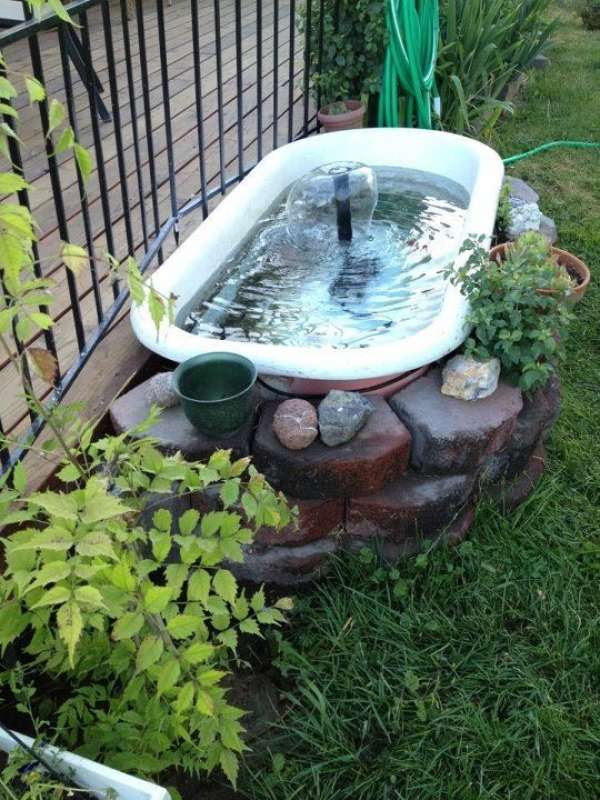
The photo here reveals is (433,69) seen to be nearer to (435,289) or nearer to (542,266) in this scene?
(435,289)

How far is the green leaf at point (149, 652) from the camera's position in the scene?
1114 millimetres

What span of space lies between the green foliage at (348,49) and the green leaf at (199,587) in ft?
9.75

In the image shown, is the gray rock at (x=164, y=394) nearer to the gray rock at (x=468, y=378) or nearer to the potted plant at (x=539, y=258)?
the gray rock at (x=468, y=378)

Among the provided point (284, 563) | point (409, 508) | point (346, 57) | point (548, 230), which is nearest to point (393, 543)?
point (409, 508)

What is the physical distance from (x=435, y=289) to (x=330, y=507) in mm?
948

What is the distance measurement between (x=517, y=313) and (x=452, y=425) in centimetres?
36

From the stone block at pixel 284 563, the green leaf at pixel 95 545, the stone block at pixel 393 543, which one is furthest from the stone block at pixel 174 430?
the green leaf at pixel 95 545

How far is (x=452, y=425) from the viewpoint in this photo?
1.88 meters

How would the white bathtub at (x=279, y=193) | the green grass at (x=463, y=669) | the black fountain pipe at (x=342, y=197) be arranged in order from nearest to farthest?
the green grass at (x=463, y=669)
the white bathtub at (x=279, y=193)
the black fountain pipe at (x=342, y=197)

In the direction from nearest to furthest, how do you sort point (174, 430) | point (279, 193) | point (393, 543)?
point (174, 430)
point (393, 543)
point (279, 193)

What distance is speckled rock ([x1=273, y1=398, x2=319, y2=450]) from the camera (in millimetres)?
1783

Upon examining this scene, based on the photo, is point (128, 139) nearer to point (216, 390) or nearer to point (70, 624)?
point (216, 390)

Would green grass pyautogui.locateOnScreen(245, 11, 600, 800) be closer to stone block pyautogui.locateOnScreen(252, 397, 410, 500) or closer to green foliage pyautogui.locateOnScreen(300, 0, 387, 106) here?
stone block pyautogui.locateOnScreen(252, 397, 410, 500)

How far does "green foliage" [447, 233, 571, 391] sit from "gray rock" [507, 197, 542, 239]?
68 centimetres
